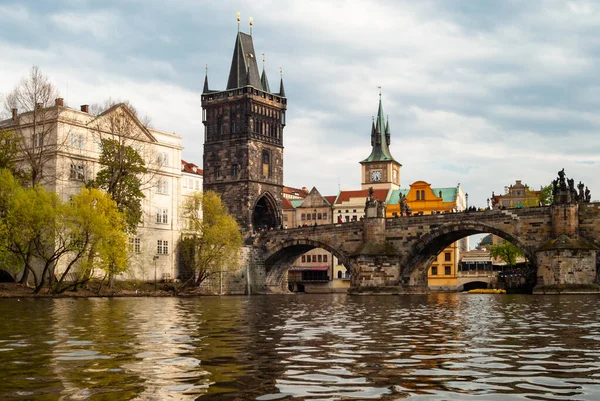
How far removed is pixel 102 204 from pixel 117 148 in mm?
9400

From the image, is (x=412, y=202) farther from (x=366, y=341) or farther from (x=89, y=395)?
(x=89, y=395)

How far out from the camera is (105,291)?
58.8 m

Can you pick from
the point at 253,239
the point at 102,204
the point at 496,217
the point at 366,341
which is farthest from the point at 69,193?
the point at 366,341

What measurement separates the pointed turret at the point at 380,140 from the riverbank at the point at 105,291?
7335 centimetres

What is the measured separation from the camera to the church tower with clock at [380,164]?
139 metres

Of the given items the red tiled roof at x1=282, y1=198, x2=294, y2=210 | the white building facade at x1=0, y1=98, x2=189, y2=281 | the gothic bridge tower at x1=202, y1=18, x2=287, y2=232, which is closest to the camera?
the white building facade at x1=0, y1=98, x2=189, y2=281

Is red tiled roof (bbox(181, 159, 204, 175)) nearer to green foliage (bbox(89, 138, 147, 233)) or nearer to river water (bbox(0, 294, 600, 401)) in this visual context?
green foliage (bbox(89, 138, 147, 233))

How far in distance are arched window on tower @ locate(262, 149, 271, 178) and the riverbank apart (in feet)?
Answer: 109

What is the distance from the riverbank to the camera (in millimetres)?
51875

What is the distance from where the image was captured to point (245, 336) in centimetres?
1947

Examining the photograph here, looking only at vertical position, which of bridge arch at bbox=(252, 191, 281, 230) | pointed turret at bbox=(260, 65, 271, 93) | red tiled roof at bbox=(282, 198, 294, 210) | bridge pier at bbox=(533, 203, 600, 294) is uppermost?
pointed turret at bbox=(260, 65, 271, 93)

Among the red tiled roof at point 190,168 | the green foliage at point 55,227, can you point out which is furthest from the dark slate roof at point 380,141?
the green foliage at point 55,227

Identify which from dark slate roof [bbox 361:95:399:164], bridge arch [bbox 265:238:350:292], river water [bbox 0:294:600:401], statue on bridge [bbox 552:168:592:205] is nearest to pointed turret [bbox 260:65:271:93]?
bridge arch [bbox 265:238:350:292]

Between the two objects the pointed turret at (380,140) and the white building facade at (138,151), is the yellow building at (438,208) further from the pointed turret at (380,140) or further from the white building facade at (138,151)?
the white building facade at (138,151)
